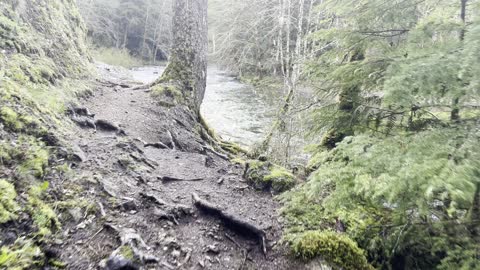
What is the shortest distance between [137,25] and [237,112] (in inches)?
905

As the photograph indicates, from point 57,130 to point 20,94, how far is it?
0.62 meters

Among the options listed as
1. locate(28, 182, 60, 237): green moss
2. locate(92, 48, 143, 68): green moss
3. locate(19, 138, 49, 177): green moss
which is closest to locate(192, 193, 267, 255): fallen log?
locate(28, 182, 60, 237): green moss

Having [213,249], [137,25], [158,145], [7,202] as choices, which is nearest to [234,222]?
[213,249]

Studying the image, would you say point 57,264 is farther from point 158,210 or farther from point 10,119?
point 10,119

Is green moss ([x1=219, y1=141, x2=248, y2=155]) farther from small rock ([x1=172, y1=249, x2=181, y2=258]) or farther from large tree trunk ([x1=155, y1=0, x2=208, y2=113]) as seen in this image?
small rock ([x1=172, y1=249, x2=181, y2=258])

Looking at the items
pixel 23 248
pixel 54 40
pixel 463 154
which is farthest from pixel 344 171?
pixel 54 40

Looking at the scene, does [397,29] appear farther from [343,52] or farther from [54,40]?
[54,40]

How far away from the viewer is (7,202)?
8.45ft

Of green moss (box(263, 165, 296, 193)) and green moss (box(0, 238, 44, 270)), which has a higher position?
green moss (box(0, 238, 44, 270))

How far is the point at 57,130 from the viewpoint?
422cm

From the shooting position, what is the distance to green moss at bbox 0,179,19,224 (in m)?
2.48

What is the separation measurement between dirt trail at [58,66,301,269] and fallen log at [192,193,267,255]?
0.18 feet

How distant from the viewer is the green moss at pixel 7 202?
248 cm

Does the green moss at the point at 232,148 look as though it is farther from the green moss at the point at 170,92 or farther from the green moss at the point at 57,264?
the green moss at the point at 57,264
